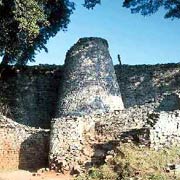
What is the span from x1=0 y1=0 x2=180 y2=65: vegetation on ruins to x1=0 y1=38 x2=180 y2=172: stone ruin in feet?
4.24

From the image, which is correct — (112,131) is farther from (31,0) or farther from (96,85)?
(31,0)

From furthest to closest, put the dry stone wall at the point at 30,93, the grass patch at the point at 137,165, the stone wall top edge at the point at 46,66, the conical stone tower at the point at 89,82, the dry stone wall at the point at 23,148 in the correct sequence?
the stone wall top edge at the point at 46,66
the dry stone wall at the point at 30,93
the conical stone tower at the point at 89,82
the dry stone wall at the point at 23,148
the grass patch at the point at 137,165

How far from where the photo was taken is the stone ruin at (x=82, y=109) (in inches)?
574

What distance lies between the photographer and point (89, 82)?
20.1 m

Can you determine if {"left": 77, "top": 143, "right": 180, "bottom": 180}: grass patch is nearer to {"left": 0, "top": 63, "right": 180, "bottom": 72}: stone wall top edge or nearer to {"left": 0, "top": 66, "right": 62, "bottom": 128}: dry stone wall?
{"left": 0, "top": 66, "right": 62, "bottom": 128}: dry stone wall

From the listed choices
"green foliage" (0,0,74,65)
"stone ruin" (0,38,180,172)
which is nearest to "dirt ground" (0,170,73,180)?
"stone ruin" (0,38,180,172)

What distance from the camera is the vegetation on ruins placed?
18.7 metres

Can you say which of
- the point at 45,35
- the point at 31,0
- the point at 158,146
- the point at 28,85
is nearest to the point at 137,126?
the point at 158,146

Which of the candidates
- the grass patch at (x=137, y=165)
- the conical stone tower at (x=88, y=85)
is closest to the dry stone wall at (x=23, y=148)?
the conical stone tower at (x=88, y=85)

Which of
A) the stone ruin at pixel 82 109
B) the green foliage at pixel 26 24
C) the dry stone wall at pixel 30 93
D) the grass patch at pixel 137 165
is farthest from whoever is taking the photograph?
the dry stone wall at pixel 30 93

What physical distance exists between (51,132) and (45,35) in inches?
366

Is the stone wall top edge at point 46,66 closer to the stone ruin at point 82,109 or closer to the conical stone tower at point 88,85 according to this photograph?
the stone ruin at point 82,109

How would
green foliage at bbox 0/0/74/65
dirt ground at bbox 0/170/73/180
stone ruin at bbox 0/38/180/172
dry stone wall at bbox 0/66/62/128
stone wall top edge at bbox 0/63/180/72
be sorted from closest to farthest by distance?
1. dirt ground at bbox 0/170/73/180
2. stone ruin at bbox 0/38/180/172
3. green foliage at bbox 0/0/74/65
4. dry stone wall at bbox 0/66/62/128
5. stone wall top edge at bbox 0/63/180/72

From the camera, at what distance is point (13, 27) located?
66.1ft
